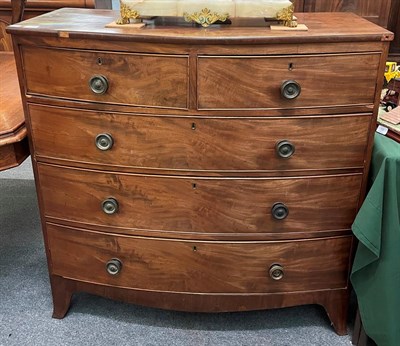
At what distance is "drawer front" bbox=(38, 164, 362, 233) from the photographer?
4.80 ft

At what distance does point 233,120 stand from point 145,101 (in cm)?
26

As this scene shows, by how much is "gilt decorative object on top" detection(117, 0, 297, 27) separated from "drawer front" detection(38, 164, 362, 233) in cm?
47

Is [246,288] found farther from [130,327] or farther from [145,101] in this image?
[145,101]

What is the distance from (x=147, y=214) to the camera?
1523 mm

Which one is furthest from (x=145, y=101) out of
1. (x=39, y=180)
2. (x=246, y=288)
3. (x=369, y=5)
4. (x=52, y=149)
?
(x=369, y=5)

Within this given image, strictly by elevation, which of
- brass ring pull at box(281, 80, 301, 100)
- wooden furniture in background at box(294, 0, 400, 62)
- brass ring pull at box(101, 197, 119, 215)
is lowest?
brass ring pull at box(101, 197, 119, 215)

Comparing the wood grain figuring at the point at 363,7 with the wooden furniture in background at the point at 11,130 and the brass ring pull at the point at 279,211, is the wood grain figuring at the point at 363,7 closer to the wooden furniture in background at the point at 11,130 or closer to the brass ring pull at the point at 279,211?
the brass ring pull at the point at 279,211

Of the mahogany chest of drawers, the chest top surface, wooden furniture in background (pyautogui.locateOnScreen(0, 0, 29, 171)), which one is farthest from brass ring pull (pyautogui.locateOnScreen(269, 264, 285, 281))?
wooden furniture in background (pyautogui.locateOnScreen(0, 0, 29, 171))

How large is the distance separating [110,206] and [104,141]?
22 centimetres

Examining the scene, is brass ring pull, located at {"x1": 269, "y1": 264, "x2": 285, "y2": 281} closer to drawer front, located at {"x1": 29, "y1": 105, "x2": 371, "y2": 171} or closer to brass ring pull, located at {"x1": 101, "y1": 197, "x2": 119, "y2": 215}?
drawer front, located at {"x1": 29, "y1": 105, "x2": 371, "y2": 171}

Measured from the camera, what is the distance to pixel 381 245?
1430 millimetres

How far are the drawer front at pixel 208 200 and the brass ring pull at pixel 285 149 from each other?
0.09 meters

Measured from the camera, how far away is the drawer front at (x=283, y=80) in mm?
1308

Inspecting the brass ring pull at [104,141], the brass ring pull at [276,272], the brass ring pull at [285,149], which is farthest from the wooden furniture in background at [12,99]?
the brass ring pull at [276,272]
